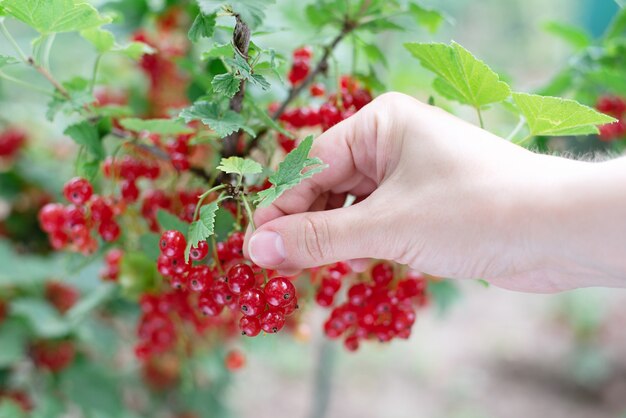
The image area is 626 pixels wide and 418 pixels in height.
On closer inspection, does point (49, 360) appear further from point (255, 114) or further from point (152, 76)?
point (255, 114)

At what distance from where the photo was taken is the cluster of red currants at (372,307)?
60cm

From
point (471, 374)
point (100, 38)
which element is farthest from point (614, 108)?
point (471, 374)

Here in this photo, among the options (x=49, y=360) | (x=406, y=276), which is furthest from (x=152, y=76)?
(x=406, y=276)

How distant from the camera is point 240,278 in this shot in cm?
50

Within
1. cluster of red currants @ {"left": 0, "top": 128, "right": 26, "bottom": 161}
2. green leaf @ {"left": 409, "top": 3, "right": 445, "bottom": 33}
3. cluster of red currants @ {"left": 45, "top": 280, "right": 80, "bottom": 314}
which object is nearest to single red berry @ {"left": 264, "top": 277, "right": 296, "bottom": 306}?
green leaf @ {"left": 409, "top": 3, "right": 445, "bottom": 33}

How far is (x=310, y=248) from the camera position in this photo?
20.1 inches

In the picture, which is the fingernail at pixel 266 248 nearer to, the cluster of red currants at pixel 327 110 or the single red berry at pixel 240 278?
the single red berry at pixel 240 278

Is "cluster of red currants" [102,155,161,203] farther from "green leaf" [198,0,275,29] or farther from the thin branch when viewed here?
"green leaf" [198,0,275,29]

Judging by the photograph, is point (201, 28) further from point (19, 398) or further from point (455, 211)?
point (19, 398)

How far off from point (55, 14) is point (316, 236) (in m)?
0.29

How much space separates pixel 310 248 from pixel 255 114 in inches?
6.0

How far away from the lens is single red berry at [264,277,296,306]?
491 mm

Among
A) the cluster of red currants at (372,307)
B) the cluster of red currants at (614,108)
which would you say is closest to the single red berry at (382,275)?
the cluster of red currants at (372,307)

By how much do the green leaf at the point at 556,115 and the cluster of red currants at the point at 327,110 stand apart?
0.57 feet
